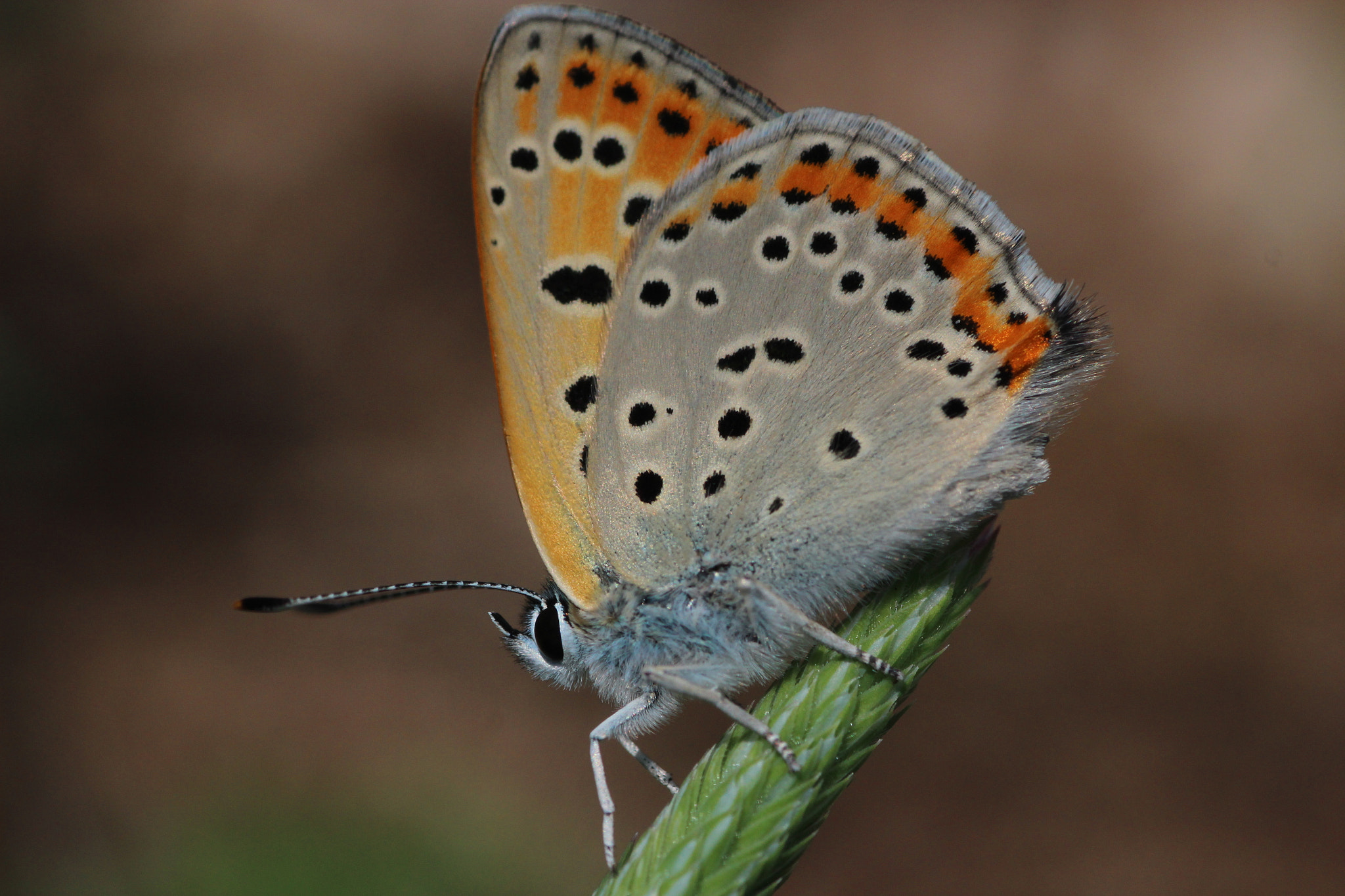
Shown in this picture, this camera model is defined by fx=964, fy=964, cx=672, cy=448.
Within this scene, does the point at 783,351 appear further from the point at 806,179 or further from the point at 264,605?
the point at 264,605

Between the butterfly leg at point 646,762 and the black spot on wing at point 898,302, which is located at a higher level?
the black spot on wing at point 898,302

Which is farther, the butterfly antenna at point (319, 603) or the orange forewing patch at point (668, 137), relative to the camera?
the orange forewing patch at point (668, 137)

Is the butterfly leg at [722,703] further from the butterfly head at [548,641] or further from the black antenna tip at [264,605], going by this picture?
the black antenna tip at [264,605]

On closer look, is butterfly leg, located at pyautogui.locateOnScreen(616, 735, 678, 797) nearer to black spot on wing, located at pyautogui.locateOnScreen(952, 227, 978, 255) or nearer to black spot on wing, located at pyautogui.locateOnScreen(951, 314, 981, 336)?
black spot on wing, located at pyautogui.locateOnScreen(951, 314, 981, 336)

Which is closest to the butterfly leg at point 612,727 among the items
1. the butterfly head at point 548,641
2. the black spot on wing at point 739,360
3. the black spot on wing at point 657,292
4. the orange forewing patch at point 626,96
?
the butterfly head at point 548,641

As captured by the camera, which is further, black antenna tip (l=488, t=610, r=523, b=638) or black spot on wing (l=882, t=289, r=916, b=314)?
black antenna tip (l=488, t=610, r=523, b=638)

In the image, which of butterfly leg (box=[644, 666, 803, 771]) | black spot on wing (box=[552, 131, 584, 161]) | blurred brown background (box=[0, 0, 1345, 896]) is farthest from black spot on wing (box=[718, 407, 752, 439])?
blurred brown background (box=[0, 0, 1345, 896])

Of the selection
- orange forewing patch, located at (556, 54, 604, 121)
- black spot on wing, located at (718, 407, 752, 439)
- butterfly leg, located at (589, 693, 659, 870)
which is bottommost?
butterfly leg, located at (589, 693, 659, 870)
